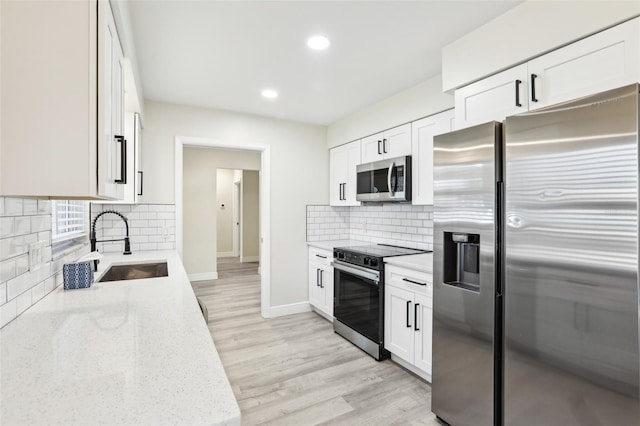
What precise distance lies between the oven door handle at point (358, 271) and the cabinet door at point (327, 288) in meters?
0.29

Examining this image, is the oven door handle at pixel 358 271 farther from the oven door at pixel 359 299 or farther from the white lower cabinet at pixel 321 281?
the white lower cabinet at pixel 321 281

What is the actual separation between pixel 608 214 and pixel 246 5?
6.50 feet

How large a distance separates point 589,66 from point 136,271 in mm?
3108

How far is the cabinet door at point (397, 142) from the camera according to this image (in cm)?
295

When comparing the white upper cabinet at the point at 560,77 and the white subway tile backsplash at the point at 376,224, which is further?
the white subway tile backsplash at the point at 376,224

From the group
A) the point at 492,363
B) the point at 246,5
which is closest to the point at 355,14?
the point at 246,5

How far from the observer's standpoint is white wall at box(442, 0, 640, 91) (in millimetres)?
1437

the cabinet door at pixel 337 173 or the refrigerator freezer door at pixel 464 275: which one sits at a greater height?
the cabinet door at pixel 337 173

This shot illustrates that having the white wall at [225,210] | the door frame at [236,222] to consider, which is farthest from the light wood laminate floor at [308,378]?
the white wall at [225,210]

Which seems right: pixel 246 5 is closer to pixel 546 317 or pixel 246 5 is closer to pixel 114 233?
pixel 546 317

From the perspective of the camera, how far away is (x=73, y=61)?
3.25 ft

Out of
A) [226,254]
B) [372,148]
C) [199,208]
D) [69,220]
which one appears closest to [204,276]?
[199,208]

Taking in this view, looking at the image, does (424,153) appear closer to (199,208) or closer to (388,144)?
(388,144)

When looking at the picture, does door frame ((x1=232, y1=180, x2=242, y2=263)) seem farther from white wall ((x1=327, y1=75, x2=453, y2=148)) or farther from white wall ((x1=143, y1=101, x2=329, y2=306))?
white wall ((x1=327, y1=75, x2=453, y2=148))
